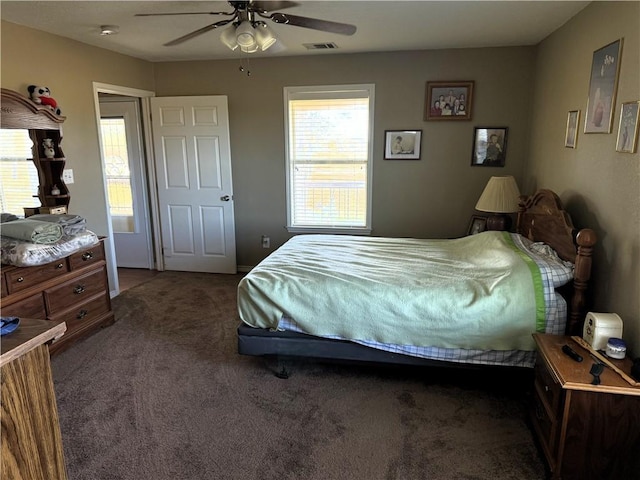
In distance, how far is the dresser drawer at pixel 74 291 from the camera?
3.05 m

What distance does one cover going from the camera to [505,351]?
250cm

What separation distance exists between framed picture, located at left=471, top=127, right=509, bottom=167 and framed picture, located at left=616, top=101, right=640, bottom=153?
1.95m

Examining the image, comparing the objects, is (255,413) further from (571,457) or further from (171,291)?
(171,291)

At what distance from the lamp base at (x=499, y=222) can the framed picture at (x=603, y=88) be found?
4.03 feet

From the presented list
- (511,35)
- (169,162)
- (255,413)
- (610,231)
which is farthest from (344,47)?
(255,413)

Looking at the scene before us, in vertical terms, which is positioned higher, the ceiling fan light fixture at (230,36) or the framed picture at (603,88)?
the ceiling fan light fixture at (230,36)

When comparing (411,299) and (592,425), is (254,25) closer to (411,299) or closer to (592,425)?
(411,299)

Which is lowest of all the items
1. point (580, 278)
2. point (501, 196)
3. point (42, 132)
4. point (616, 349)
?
point (616, 349)

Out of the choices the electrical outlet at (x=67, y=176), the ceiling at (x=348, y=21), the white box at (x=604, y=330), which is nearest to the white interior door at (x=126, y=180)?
the ceiling at (x=348, y=21)

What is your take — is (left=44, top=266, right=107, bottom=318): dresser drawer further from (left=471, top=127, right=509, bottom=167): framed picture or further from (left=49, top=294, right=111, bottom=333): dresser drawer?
(left=471, top=127, right=509, bottom=167): framed picture

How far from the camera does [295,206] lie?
16.3 feet

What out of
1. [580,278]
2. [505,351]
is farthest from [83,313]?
[580,278]

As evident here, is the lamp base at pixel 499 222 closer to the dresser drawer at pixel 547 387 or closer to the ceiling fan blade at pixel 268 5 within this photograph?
the dresser drawer at pixel 547 387

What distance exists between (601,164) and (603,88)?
1.52ft
